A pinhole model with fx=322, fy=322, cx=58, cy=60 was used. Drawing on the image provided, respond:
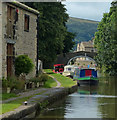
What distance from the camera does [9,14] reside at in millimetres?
21062

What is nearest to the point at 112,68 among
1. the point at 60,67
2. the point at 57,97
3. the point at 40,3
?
the point at 60,67

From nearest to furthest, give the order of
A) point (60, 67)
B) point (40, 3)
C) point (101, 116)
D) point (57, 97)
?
point (101, 116)
point (57, 97)
point (40, 3)
point (60, 67)

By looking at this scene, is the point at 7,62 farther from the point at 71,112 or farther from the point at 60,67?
the point at 60,67

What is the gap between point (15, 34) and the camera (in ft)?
72.1

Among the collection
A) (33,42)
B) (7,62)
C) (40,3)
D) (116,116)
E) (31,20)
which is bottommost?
(116,116)

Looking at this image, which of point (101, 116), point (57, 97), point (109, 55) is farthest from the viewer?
point (109, 55)

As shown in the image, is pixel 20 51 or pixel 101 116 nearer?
pixel 101 116

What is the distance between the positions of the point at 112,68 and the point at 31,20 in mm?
31170

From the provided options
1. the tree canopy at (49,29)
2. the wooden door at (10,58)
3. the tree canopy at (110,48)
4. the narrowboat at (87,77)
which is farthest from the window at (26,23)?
the tree canopy at (110,48)

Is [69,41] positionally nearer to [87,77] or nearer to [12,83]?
[87,77]

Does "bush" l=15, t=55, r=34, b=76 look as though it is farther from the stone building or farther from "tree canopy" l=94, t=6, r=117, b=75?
"tree canopy" l=94, t=6, r=117, b=75

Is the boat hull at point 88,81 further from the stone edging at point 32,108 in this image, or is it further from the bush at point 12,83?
the bush at point 12,83

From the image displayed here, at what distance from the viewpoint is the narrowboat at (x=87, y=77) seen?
35.5 m

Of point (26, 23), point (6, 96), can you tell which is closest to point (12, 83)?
point (6, 96)
